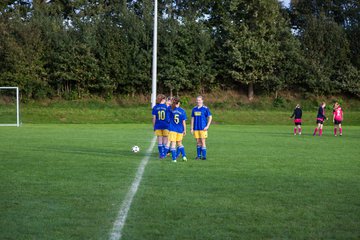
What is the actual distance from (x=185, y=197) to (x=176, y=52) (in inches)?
1661

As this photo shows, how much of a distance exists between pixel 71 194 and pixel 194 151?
848 cm

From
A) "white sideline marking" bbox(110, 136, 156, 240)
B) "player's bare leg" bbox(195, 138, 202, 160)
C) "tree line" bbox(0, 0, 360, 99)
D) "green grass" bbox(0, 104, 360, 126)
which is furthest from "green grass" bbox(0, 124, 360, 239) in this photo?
"tree line" bbox(0, 0, 360, 99)

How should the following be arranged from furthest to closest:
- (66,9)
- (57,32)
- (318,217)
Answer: (66,9)
(57,32)
(318,217)

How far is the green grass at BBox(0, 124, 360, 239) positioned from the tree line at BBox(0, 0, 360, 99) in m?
34.0

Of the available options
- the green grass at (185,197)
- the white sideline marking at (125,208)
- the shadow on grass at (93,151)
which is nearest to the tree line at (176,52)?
the shadow on grass at (93,151)

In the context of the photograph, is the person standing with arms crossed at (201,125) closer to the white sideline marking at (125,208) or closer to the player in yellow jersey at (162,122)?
the player in yellow jersey at (162,122)

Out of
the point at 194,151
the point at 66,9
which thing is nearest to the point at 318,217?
the point at 194,151

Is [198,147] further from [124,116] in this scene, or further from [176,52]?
[176,52]

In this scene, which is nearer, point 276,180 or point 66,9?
point 276,180

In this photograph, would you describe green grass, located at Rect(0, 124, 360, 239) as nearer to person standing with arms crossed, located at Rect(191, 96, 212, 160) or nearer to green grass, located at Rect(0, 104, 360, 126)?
person standing with arms crossed, located at Rect(191, 96, 212, 160)

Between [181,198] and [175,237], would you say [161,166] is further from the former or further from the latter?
[175,237]

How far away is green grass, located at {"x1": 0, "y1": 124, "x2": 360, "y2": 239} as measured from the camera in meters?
6.33

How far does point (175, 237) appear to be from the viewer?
5.97m

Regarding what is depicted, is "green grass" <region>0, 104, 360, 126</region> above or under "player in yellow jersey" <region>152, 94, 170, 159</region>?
under
